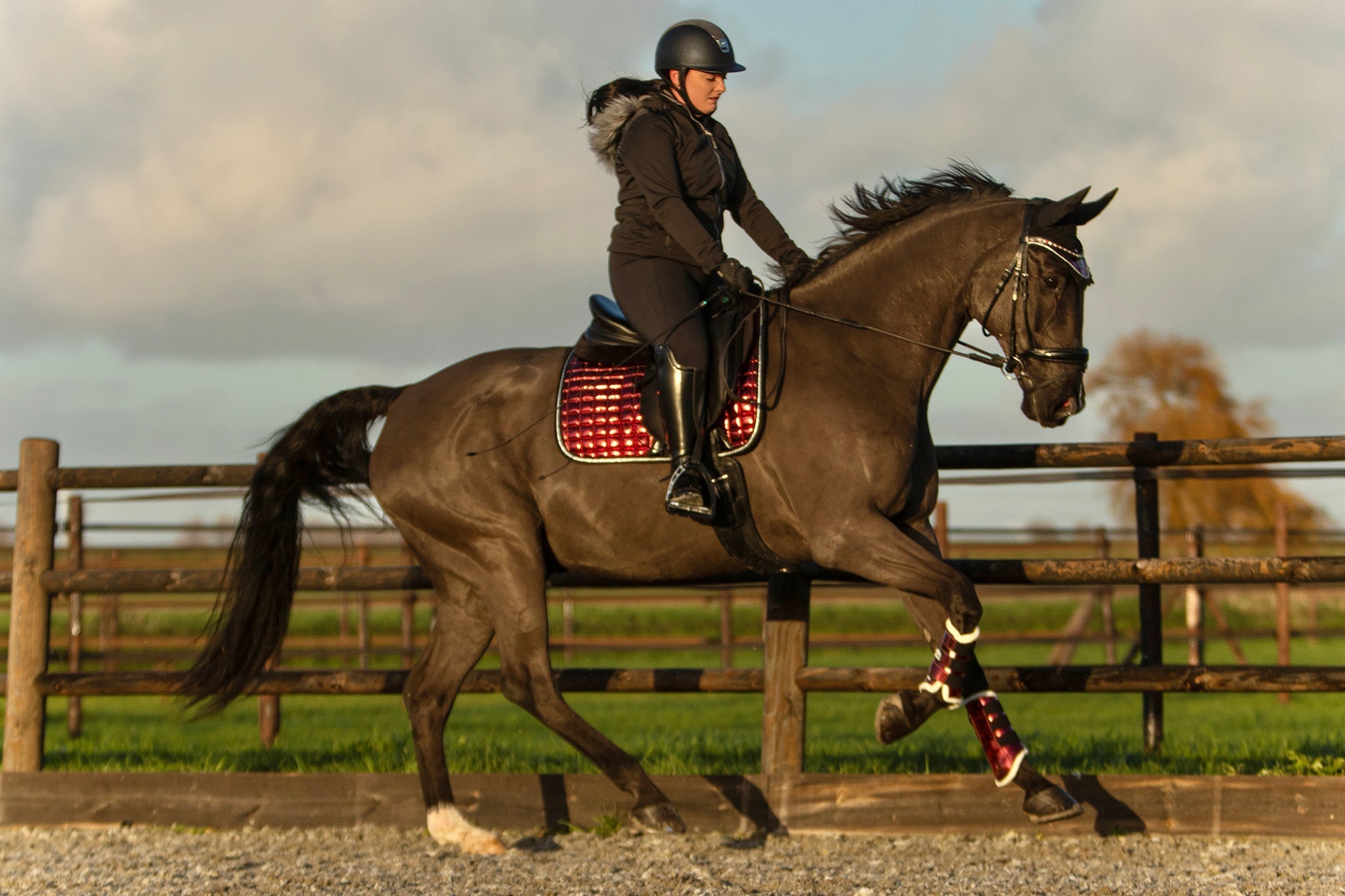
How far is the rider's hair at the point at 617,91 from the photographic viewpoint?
17.4ft

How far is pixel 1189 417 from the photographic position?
123 ft

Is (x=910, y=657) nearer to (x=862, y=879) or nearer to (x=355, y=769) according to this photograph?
(x=355, y=769)

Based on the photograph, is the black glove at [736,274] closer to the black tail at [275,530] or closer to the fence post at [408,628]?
the black tail at [275,530]

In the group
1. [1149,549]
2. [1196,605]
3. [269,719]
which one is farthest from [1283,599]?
[269,719]

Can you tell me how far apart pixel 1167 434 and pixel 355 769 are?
115 ft

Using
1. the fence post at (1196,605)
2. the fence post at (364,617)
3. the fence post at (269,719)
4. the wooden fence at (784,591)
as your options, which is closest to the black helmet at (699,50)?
the wooden fence at (784,591)

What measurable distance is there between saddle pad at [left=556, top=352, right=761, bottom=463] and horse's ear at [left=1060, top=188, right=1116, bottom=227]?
124cm

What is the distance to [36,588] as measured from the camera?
637 cm

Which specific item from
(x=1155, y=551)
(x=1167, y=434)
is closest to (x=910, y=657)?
(x=1155, y=551)

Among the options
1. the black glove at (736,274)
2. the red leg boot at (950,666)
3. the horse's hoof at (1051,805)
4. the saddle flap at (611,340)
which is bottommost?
the horse's hoof at (1051,805)

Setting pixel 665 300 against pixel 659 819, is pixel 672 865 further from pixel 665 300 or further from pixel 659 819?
pixel 665 300

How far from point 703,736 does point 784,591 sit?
3.62 metres

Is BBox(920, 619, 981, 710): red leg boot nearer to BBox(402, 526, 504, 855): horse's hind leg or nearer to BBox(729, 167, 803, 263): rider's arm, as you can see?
BBox(729, 167, 803, 263): rider's arm

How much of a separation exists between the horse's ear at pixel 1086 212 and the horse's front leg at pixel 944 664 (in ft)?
4.22
